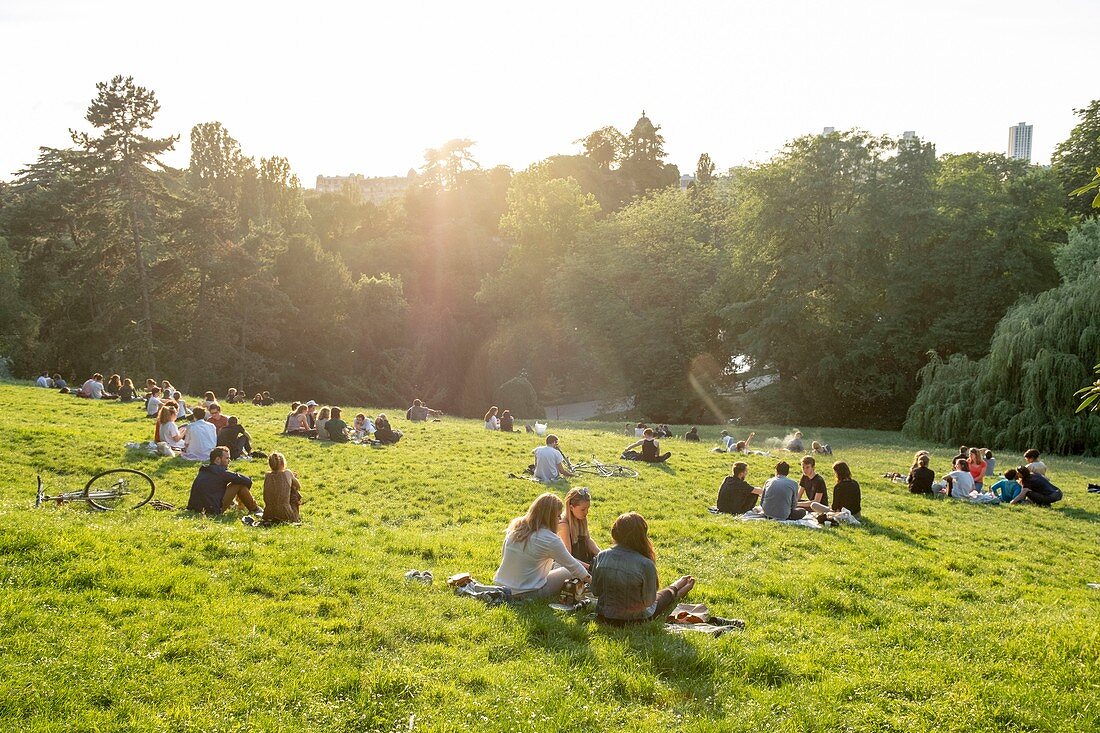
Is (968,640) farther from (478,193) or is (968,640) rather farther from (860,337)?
(478,193)

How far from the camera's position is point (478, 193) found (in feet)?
246

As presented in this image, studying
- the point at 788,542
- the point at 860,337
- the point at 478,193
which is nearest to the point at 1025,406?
the point at 860,337

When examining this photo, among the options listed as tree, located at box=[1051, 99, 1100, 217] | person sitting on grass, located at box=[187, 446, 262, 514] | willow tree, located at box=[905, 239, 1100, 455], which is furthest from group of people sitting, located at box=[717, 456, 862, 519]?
tree, located at box=[1051, 99, 1100, 217]

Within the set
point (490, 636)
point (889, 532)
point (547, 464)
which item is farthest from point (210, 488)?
point (889, 532)

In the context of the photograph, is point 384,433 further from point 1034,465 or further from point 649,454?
point 1034,465

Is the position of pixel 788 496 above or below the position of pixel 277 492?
above

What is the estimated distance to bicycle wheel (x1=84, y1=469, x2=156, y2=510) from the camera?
38.6ft

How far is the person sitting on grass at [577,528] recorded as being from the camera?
9219mm

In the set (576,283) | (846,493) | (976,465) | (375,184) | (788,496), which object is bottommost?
(788,496)

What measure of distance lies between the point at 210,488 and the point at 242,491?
1.66ft

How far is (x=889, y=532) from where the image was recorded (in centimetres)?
1372

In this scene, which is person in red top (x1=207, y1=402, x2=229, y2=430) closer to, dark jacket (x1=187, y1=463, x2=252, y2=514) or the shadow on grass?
dark jacket (x1=187, y1=463, x2=252, y2=514)

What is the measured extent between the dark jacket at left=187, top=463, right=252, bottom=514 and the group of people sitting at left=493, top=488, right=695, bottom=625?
6084 mm

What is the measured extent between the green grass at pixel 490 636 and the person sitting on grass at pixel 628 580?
0.88 feet
